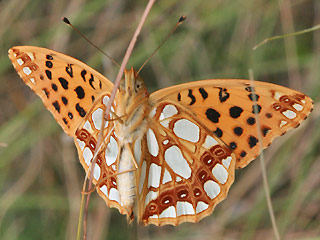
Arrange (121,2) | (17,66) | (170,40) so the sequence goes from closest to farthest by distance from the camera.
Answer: (17,66)
(170,40)
(121,2)

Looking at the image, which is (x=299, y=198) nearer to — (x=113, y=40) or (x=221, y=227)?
(x=221, y=227)

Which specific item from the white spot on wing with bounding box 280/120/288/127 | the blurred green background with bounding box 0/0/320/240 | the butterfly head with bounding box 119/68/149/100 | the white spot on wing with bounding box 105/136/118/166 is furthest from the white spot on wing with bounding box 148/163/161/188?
the blurred green background with bounding box 0/0/320/240

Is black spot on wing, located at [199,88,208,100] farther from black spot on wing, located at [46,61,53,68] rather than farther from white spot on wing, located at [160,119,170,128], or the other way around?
black spot on wing, located at [46,61,53,68]

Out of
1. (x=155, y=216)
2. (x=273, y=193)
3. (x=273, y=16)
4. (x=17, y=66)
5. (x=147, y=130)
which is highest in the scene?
(x=273, y=16)

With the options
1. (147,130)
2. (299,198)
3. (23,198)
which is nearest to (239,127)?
(147,130)

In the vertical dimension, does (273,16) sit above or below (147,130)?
above

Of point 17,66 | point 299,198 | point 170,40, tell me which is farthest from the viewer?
point 170,40

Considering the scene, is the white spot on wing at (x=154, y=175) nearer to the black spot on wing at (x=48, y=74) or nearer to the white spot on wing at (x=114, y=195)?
the white spot on wing at (x=114, y=195)

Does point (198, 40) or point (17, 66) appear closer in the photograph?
point (17, 66)
